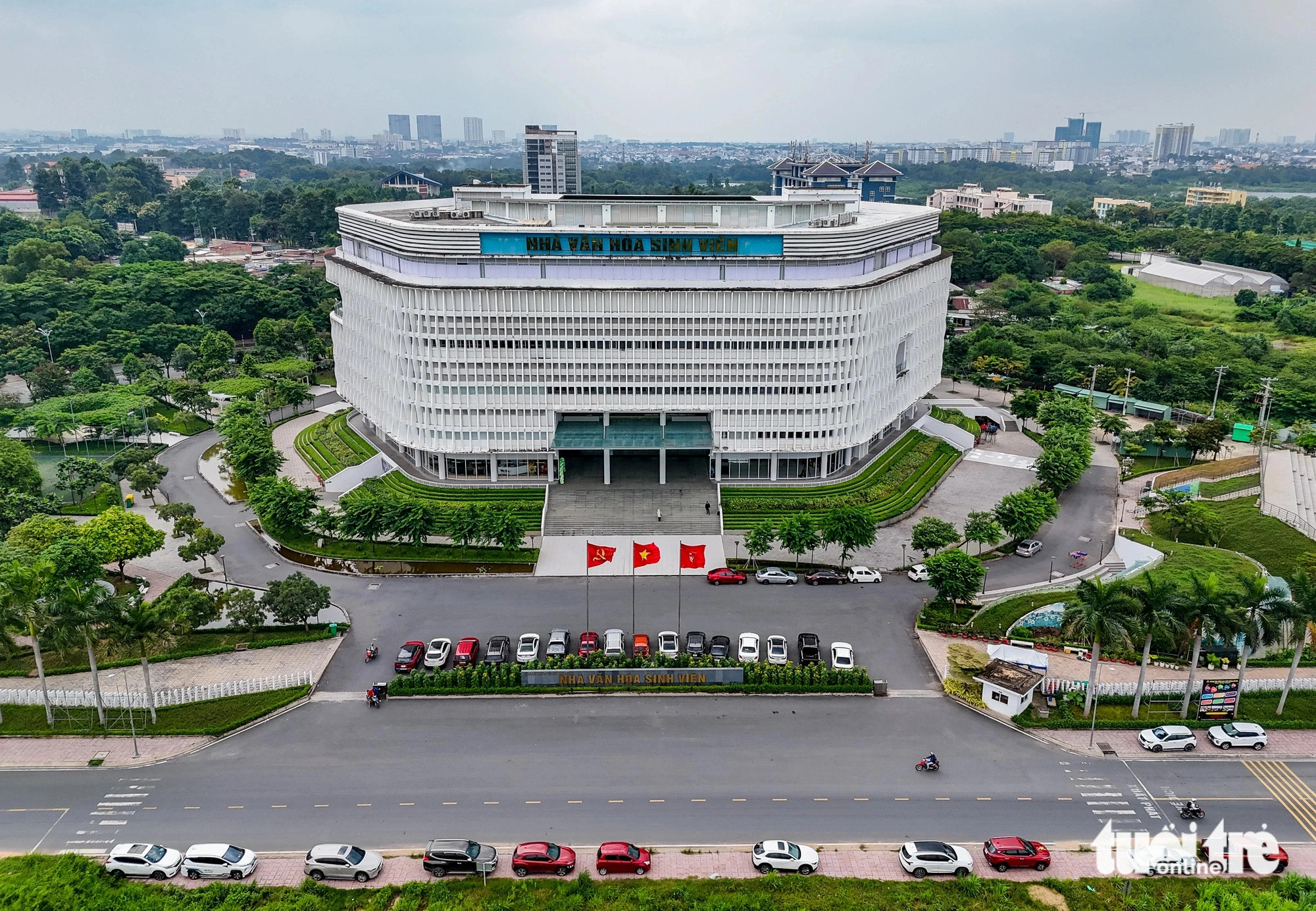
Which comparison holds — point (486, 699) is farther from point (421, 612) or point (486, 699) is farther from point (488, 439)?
point (488, 439)

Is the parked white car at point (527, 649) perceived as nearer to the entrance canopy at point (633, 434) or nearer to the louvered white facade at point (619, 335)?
the entrance canopy at point (633, 434)

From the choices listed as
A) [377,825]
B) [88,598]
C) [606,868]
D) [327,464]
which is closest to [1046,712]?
[606,868]

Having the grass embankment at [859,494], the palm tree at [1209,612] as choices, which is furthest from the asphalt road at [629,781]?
the grass embankment at [859,494]

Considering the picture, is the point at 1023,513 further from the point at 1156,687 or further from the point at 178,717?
the point at 178,717

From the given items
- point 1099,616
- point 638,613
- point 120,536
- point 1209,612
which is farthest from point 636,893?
point 120,536

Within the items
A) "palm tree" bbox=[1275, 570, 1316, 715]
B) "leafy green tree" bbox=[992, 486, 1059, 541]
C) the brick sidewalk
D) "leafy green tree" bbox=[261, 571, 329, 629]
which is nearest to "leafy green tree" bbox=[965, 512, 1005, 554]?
"leafy green tree" bbox=[992, 486, 1059, 541]

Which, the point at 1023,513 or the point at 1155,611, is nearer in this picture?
the point at 1155,611

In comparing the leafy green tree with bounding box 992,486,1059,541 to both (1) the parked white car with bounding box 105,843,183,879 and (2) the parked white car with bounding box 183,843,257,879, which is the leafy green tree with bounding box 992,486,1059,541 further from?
(1) the parked white car with bounding box 105,843,183,879
